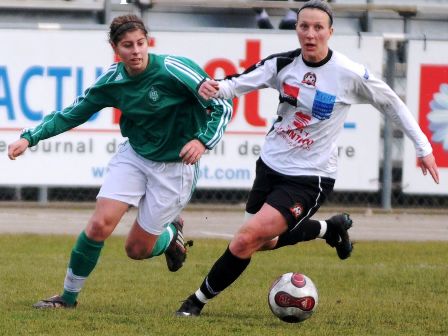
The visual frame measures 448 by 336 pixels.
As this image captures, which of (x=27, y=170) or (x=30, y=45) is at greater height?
(x=30, y=45)

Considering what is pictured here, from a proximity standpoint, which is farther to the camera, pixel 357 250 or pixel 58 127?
pixel 357 250

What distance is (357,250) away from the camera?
43.1 ft

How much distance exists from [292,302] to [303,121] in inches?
46.2

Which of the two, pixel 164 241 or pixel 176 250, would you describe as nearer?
pixel 164 241

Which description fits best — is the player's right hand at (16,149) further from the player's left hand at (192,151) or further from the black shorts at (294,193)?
the black shorts at (294,193)

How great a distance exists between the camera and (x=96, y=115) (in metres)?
16.4

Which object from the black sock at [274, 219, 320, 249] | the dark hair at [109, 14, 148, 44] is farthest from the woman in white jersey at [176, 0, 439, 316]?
the black sock at [274, 219, 320, 249]

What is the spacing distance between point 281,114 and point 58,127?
1.50 meters

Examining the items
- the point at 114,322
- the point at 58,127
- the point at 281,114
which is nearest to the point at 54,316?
the point at 114,322

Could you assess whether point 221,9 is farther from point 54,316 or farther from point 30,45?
point 54,316

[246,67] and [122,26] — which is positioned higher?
[122,26]

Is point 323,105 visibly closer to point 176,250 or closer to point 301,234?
point 301,234

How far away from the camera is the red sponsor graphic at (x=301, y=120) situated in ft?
27.8

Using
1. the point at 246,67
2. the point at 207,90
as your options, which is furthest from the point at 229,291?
the point at 246,67
